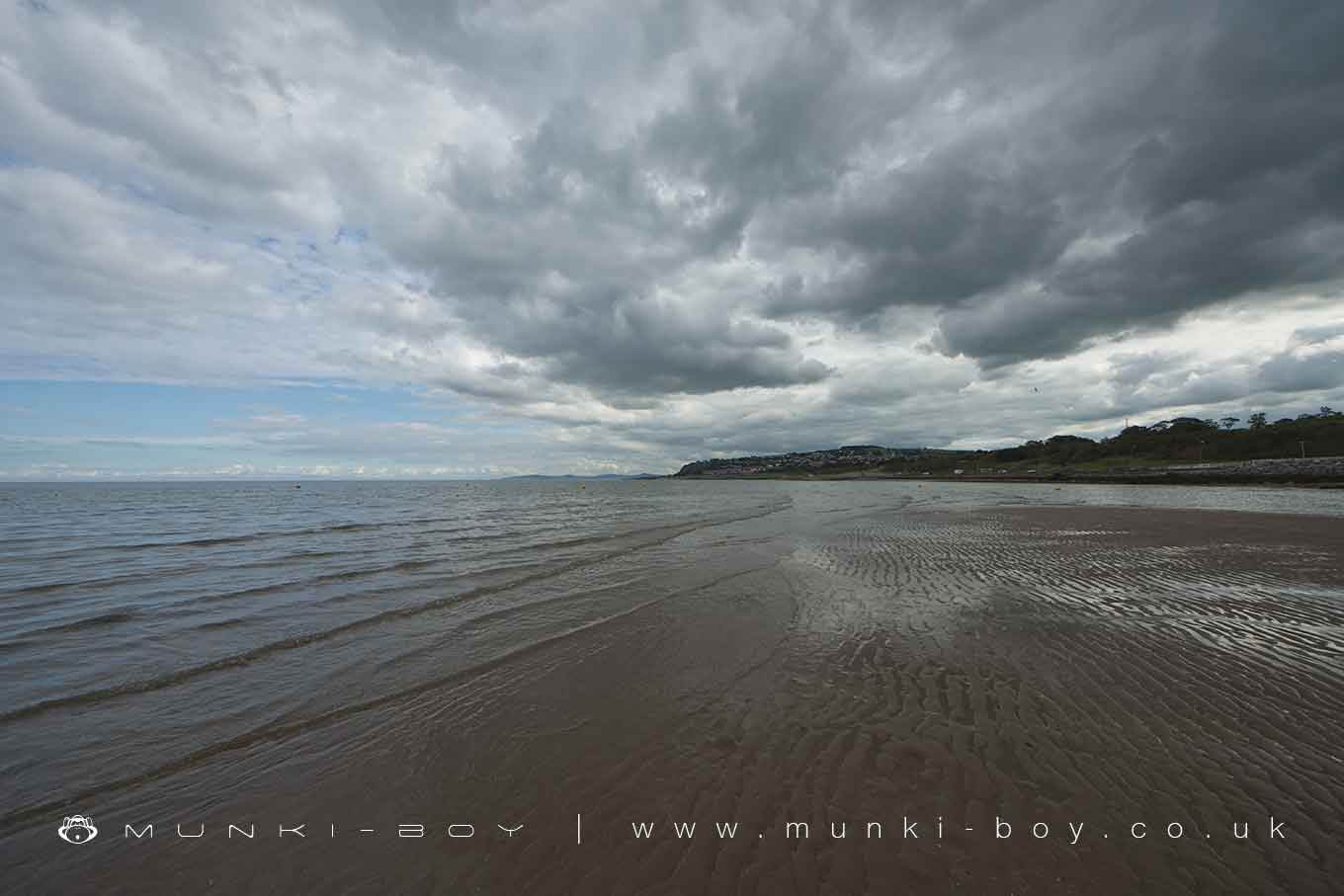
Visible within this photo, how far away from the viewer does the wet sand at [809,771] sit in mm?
3850

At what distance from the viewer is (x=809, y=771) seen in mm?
5094

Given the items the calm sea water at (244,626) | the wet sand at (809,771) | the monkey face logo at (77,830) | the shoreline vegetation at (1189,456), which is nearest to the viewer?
the wet sand at (809,771)

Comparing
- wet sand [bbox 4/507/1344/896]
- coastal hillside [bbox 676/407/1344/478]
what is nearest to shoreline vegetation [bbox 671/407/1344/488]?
coastal hillside [bbox 676/407/1344/478]

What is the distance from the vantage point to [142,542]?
22.6 metres

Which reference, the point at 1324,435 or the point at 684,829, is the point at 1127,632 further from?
the point at 1324,435

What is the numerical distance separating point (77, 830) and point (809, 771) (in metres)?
6.93

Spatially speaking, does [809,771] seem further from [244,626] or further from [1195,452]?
[1195,452]

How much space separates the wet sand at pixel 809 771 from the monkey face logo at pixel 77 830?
0.11m

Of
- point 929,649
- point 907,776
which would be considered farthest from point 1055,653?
point 907,776

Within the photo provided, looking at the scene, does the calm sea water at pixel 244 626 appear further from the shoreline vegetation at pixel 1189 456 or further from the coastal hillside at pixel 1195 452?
the coastal hillside at pixel 1195 452

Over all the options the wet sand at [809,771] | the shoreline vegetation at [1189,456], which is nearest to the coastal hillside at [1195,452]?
the shoreline vegetation at [1189,456]

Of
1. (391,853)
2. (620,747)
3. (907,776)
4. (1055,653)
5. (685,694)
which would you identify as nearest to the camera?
(391,853)

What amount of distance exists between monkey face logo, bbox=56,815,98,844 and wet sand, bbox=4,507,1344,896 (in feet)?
0.35

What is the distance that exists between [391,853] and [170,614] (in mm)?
11385
